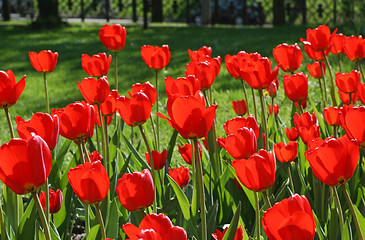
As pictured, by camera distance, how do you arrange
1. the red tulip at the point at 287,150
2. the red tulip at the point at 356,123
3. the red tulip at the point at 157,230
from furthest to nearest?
the red tulip at the point at 287,150 → the red tulip at the point at 356,123 → the red tulip at the point at 157,230

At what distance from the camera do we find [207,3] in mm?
14367

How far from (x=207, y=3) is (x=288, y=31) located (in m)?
2.82

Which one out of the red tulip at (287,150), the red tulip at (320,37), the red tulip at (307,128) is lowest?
the red tulip at (287,150)

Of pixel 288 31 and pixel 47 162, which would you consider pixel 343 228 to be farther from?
pixel 288 31

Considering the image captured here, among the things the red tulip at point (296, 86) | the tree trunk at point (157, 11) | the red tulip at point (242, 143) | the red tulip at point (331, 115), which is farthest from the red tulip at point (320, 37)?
the tree trunk at point (157, 11)

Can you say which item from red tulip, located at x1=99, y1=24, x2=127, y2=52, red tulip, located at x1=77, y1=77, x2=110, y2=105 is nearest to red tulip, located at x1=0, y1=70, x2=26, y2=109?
red tulip, located at x1=77, y1=77, x2=110, y2=105

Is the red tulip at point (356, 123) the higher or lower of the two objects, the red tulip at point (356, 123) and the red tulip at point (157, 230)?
the higher

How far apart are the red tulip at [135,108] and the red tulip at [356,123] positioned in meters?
0.60

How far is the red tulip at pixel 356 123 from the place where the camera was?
55.8 inches

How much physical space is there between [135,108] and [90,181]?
0.45m

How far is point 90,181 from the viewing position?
1.32m

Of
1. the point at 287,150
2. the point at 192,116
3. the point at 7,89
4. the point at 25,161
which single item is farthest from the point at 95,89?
the point at 25,161

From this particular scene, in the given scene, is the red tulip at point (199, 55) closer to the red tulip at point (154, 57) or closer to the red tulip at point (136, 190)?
the red tulip at point (154, 57)

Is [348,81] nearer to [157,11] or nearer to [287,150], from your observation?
[287,150]
